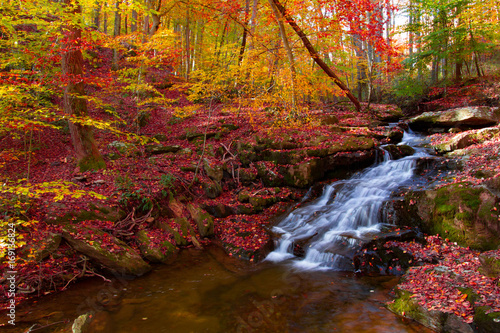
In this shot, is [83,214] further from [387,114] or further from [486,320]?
[387,114]

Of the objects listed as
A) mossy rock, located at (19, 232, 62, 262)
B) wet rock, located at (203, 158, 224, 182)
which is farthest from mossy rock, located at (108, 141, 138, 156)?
mossy rock, located at (19, 232, 62, 262)

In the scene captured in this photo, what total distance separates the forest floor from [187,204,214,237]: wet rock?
35 cm

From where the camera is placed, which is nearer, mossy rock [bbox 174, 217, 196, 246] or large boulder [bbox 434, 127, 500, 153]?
mossy rock [bbox 174, 217, 196, 246]

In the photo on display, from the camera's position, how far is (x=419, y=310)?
4.36 metres

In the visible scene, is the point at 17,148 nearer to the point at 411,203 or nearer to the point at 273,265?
the point at 273,265

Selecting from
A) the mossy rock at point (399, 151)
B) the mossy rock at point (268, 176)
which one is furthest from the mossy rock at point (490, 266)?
the mossy rock at point (268, 176)

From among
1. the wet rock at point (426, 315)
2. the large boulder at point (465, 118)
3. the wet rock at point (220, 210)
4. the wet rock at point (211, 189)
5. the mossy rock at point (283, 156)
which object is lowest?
the wet rock at point (426, 315)

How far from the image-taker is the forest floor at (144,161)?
5742 millimetres

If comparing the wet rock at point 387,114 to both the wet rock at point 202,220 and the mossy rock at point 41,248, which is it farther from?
the mossy rock at point 41,248

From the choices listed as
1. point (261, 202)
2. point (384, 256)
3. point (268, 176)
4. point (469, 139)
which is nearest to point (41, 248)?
point (261, 202)

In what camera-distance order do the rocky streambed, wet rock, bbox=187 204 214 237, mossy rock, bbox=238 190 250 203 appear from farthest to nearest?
1. mossy rock, bbox=238 190 250 203
2. wet rock, bbox=187 204 214 237
3. the rocky streambed

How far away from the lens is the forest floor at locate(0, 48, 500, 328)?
18.8ft

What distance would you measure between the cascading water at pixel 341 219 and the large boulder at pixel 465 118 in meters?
3.12

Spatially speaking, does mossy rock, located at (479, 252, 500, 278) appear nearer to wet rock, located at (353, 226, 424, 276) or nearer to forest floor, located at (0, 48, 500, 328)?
forest floor, located at (0, 48, 500, 328)
